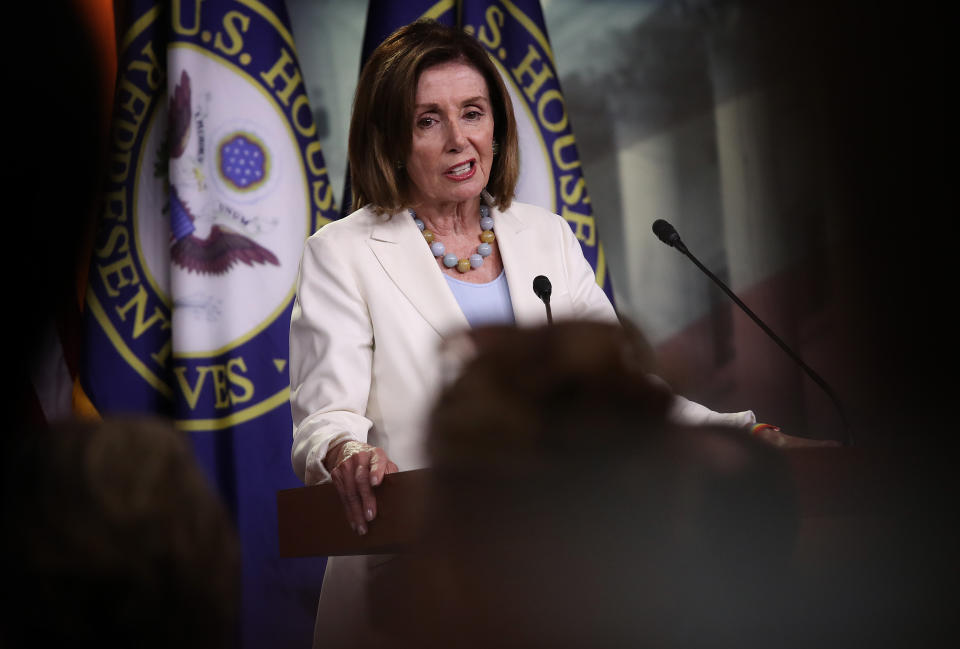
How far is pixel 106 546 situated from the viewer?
633 millimetres

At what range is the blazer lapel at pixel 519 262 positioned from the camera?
2.00 m

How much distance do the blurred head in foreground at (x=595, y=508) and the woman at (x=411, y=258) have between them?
1.08 m

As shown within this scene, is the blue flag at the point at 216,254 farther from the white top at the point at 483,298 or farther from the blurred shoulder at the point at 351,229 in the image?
Result: the white top at the point at 483,298

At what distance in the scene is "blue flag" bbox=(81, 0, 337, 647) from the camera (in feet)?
10.1

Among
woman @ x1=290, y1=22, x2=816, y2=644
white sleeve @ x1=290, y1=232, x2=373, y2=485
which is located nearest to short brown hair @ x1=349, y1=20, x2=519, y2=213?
woman @ x1=290, y1=22, x2=816, y2=644

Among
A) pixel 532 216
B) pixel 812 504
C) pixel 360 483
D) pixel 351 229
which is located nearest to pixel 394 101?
pixel 351 229

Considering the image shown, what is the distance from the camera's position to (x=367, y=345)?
1924 mm

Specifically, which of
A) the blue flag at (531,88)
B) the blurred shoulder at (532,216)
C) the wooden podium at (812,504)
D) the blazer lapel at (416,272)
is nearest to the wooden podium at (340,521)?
the wooden podium at (812,504)

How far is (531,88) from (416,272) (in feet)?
5.49

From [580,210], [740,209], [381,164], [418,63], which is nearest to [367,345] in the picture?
[381,164]

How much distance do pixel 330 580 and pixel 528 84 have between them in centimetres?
214

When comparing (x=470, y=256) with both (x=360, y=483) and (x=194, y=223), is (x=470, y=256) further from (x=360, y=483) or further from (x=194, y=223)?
(x=194, y=223)

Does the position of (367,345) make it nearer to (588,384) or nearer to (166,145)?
(588,384)

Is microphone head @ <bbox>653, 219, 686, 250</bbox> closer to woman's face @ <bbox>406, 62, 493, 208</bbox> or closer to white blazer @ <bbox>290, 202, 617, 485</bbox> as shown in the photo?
white blazer @ <bbox>290, 202, 617, 485</bbox>
